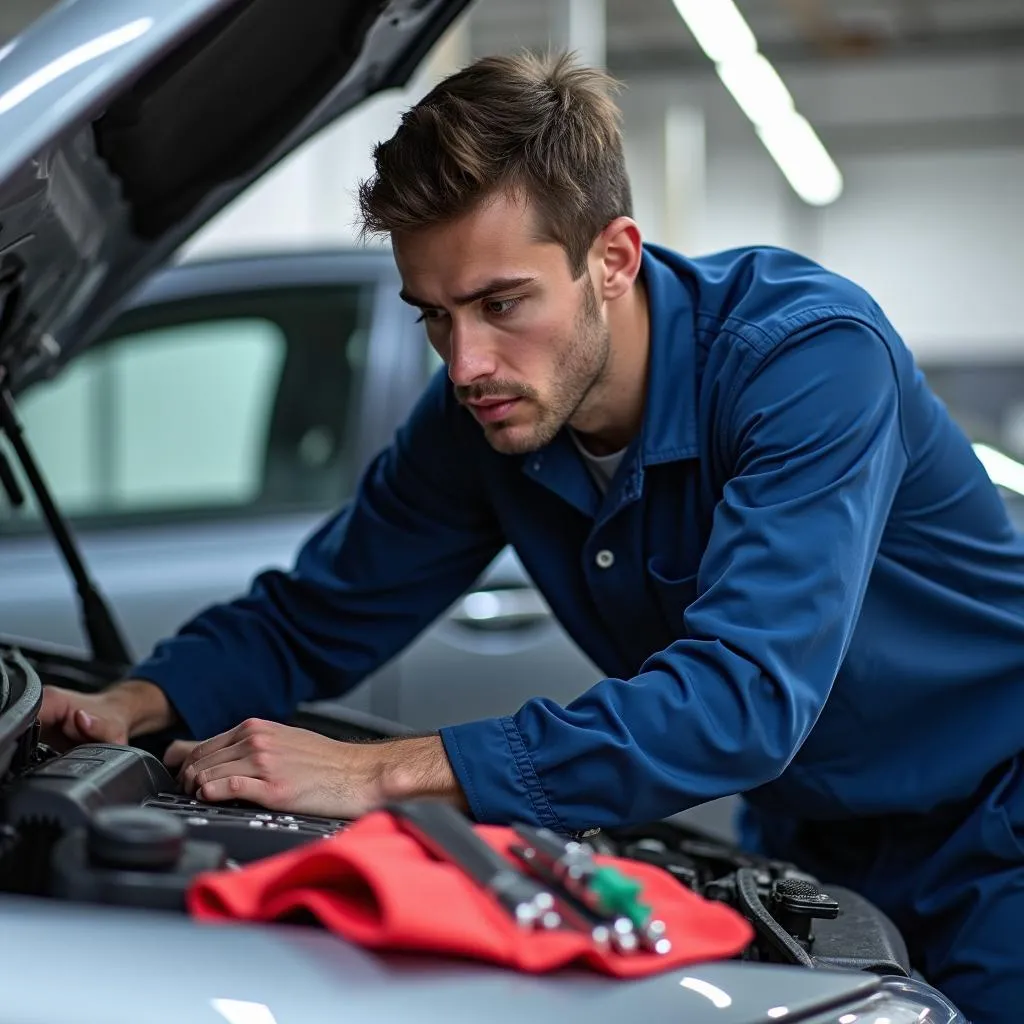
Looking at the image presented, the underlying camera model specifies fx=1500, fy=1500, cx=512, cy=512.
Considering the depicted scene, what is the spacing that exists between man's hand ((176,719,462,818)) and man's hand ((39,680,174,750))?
A: 1.09 feet

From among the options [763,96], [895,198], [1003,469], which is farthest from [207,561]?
[895,198]

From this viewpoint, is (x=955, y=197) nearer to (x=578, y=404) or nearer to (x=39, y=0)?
(x=39, y=0)

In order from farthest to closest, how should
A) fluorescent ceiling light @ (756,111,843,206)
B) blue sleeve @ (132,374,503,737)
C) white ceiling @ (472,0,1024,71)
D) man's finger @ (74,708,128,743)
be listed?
white ceiling @ (472,0,1024,71), fluorescent ceiling light @ (756,111,843,206), blue sleeve @ (132,374,503,737), man's finger @ (74,708,128,743)

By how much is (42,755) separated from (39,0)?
10.7 m

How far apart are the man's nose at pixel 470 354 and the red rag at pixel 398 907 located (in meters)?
0.67

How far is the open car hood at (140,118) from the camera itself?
3.92 feet

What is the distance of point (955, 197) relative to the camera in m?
13.6

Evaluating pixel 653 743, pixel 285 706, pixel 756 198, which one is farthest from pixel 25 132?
pixel 756 198

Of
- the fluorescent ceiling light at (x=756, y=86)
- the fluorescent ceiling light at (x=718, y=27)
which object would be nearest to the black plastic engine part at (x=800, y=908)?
the fluorescent ceiling light at (x=718, y=27)

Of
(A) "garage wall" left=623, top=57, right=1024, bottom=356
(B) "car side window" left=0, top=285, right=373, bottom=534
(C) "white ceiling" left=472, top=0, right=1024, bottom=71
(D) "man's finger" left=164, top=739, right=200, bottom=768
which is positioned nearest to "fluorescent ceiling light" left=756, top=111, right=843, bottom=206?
(A) "garage wall" left=623, top=57, right=1024, bottom=356

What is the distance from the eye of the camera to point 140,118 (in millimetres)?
1613

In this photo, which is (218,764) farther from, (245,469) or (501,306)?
(245,469)

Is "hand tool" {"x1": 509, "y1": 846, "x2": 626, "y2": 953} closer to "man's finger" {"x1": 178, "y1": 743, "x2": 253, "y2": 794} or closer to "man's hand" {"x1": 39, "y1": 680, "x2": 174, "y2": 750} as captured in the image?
"man's finger" {"x1": 178, "y1": 743, "x2": 253, "y2": 794}

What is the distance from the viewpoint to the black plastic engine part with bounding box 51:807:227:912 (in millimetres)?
1044
